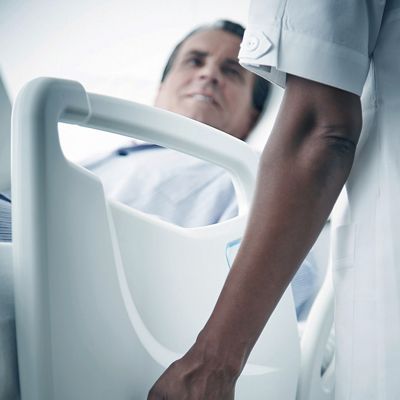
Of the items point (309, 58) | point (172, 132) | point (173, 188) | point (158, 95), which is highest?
point (309, 58)

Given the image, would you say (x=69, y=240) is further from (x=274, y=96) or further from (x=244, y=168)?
(x=274, y=96)

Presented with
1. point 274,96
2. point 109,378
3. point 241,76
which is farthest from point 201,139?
point 274,96

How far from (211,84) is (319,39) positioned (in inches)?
52.0

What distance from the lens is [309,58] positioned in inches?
27.8

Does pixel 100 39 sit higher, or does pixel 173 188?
pixel 100 39

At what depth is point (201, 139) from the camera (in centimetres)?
89

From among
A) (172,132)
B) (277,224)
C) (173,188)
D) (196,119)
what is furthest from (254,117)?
(277,224)

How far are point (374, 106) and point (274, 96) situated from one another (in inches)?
58.9

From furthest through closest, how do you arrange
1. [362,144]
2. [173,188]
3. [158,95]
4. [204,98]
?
1. [158,95]
2. [204,98]
3. [173,188]
4. [362,144]

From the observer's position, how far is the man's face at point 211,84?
78.7 inches

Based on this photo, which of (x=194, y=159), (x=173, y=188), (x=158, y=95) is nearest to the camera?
(x=173, y=188)

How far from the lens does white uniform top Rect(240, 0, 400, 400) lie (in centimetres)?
71

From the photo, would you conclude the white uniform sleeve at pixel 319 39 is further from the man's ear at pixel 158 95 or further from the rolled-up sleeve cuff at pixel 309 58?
the man's ear at pixel 158 95

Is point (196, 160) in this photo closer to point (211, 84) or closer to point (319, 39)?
point (211, 84)
